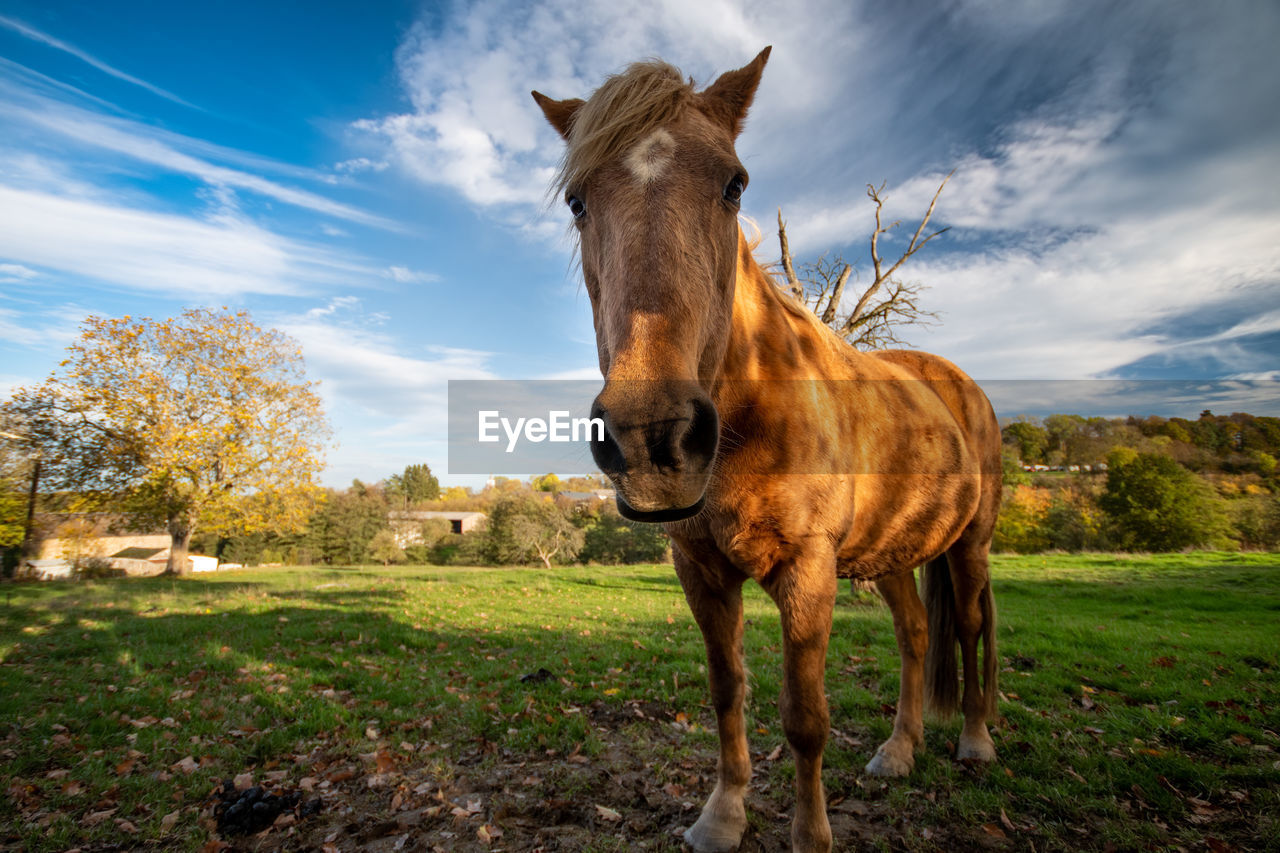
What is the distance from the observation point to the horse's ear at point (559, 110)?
95.0 inches

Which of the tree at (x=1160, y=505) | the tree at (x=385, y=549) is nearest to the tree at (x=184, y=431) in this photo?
the tree at (x=385, y=549)

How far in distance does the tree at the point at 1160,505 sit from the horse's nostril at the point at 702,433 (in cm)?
4210

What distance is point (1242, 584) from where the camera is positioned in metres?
14.1

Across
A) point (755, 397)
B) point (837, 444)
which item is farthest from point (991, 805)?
point (755, 397)

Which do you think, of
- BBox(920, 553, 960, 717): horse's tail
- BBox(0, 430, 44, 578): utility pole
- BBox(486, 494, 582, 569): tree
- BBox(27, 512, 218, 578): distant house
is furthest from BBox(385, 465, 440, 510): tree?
BBox(920, 553, 960, 717): horse's tail

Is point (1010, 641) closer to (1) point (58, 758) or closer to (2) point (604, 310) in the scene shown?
(2) point (604, 310)

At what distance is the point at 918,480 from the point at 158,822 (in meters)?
A: 5.01

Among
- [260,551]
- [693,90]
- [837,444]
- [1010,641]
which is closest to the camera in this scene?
[693,90]

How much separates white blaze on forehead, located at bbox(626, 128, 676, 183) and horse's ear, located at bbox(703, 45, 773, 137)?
0.51 meters

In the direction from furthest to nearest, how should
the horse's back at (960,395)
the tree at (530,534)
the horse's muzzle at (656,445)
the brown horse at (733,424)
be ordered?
1. the tree at (530,534)
2. the horse's back at (960,395)
3. the brown horse at (733,424)
4. the horse's muzzle at (656,445)

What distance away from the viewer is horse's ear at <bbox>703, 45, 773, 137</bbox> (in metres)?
2.20

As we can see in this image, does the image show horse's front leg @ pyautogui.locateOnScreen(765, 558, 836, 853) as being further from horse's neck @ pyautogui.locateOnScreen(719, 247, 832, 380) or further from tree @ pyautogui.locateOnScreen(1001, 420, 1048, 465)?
tree @ pyautogui.locateOnScreen(1001, 420, 1048, 465)

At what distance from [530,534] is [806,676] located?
1530 inches

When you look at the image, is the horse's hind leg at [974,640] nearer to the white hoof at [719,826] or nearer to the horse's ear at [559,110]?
the white hoof at [719,826]
